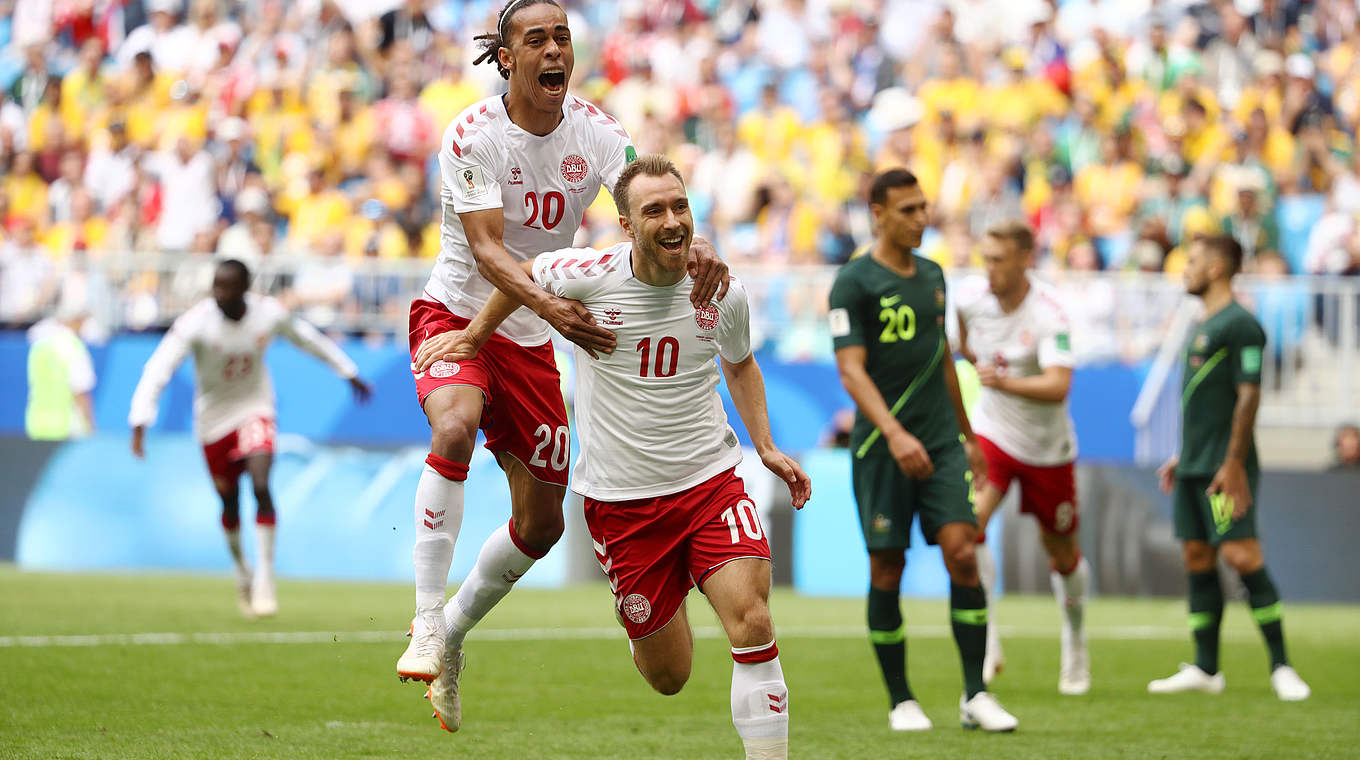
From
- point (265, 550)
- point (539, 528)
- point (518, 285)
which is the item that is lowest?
point (265, 550)

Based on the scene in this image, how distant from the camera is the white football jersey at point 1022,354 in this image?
9992 millimetres

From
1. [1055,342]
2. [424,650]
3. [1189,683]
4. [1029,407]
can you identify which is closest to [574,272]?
[424,650]

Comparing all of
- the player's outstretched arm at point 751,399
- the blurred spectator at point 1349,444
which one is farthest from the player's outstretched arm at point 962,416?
the blurred spectator at point 1349,444

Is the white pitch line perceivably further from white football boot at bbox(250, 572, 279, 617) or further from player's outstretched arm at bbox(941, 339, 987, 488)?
player's outstretched arm at bbox(941, 339, 987, 488)

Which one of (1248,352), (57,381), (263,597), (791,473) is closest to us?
(791,473)

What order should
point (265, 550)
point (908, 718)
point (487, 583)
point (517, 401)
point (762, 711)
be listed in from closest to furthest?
point (762, 711) → point (517, 401) → point (487, 583) → point (908, 718) → point (265, 550)

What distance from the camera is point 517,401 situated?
24.4 ft

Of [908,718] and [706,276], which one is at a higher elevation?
[706,276]

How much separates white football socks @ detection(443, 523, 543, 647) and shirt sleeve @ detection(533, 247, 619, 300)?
1.63 metres

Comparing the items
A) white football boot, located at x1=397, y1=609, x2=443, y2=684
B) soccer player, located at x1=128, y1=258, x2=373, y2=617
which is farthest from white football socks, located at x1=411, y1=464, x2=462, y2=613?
soccer player, located at x1=128, y1=258, x2=373, y2=617

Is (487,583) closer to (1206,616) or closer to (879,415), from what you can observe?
(879,415)

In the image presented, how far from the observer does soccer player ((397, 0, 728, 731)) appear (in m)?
6.94

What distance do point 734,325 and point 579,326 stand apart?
582mm

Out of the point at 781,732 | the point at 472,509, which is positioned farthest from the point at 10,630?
the point at 781,732
